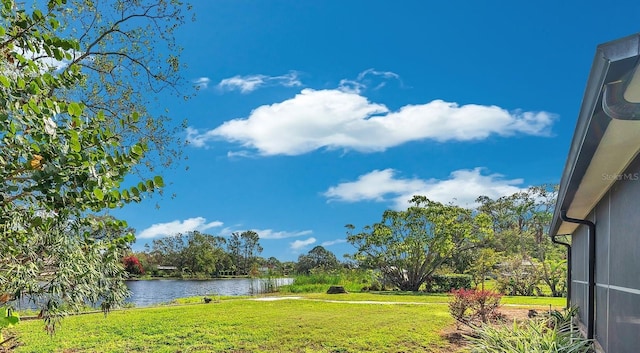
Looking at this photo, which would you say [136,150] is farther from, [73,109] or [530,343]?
[530,343]

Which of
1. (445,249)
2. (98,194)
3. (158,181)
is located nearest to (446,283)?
(445,249)

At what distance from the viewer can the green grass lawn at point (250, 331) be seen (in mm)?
8375

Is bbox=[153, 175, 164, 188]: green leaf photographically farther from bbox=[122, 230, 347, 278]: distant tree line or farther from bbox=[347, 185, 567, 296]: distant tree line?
bbox=[122, 230, 347, 278]: distant tree line

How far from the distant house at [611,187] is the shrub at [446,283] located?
680 inches

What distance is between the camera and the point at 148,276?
39.6 m

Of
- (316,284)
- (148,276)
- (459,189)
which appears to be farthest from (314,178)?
(148,276)

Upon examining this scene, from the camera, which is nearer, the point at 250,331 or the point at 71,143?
the point at 71,143

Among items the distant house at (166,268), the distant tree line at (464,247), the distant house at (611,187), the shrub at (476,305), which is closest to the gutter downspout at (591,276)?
the distant house at (611,187)

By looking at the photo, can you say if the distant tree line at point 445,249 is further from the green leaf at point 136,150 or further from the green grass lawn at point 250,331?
the green leaf at point 136,150

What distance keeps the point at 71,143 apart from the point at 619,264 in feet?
15.4

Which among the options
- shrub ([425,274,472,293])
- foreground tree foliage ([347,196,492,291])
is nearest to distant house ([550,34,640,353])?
foreground tree foliage ([347,196,492,291])

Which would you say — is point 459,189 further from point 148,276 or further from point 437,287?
point 148,276

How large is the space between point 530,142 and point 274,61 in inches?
391

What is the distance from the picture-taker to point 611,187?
4785 mm
